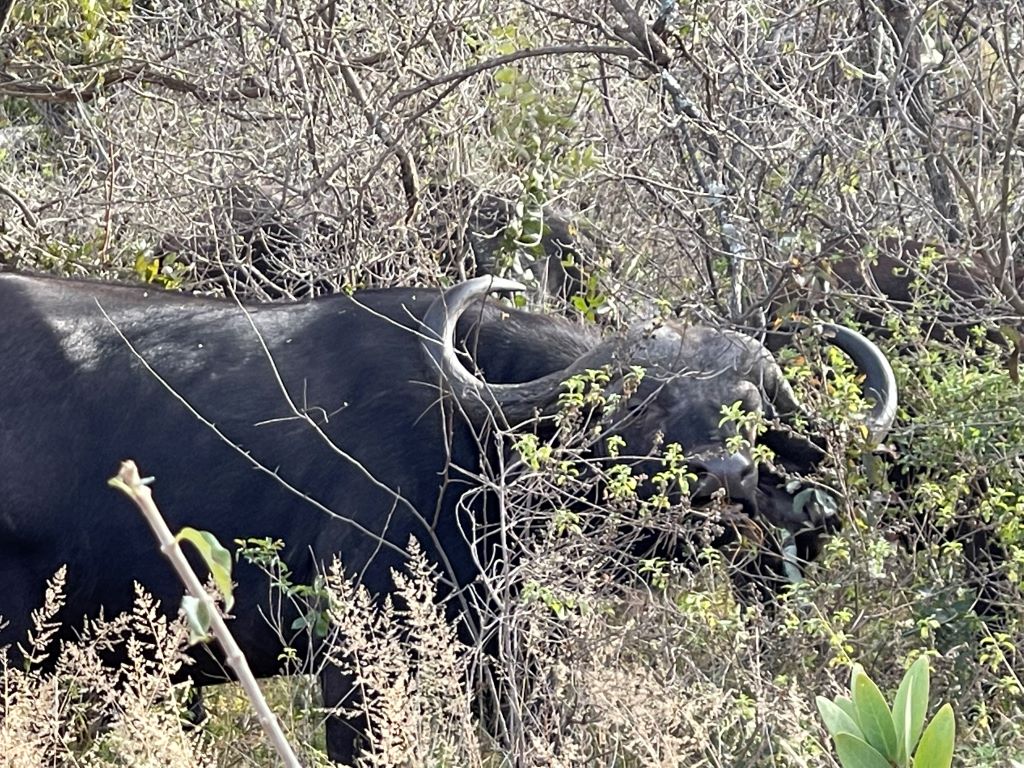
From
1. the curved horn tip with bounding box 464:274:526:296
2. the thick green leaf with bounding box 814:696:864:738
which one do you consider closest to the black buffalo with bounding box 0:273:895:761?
the curved horn tip with bounding box 464:274:526:296

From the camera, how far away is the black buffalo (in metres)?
4.05

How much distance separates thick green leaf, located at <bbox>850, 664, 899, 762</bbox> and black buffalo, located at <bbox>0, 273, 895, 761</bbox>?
230cm

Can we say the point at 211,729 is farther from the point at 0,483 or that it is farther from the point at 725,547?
the point at 725,547

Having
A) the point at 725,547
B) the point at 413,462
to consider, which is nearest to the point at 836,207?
the point at 725,547

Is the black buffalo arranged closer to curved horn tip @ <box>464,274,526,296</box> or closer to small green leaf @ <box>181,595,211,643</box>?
curved horn tip @ <box>464,274,526,296</box>

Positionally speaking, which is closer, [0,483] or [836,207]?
[0,483]

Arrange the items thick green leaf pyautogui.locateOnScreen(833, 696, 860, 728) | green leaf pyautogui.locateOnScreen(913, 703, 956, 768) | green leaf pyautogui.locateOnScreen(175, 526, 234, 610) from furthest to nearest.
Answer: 1. thick green leaf pyautogui.locateOnScreen(833, 696, 860, 728)
2. green leaf pyautogui.locateOnScreen(913, 703, 956, 768)
3. green leaf pyautogui.locateOnScreen(175, 526, 234, 610)

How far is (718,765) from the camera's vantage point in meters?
3.22

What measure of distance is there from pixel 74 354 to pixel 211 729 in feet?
3.67

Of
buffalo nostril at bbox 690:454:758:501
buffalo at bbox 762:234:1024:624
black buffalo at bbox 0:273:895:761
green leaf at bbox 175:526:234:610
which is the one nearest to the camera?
green leaf at bbox 175:526:234:610

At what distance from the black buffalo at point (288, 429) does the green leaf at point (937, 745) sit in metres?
2.36

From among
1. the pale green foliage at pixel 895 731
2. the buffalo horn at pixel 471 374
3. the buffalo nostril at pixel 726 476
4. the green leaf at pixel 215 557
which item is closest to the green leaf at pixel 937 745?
the pale green foliage at pixel 895 731

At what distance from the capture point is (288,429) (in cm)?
416

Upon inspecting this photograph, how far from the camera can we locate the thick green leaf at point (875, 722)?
1.63 m
